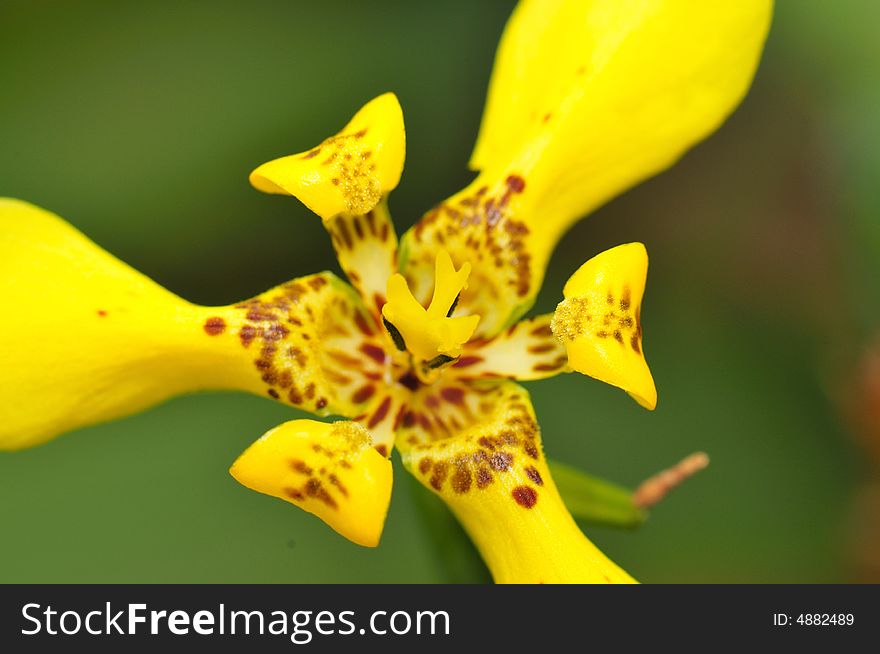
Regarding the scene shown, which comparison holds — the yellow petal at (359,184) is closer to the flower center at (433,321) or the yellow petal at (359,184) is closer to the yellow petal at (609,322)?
the flower center at (433,321)

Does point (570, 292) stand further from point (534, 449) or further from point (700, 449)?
point (700, 449)

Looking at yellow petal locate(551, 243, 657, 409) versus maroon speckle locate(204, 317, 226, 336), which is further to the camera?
maroon speckle locate(204, 317, 226, 336)

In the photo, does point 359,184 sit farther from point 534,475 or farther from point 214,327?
point 534,475

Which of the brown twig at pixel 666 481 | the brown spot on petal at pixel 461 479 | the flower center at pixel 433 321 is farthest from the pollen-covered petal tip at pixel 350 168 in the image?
the brown twig at pixel 666 481

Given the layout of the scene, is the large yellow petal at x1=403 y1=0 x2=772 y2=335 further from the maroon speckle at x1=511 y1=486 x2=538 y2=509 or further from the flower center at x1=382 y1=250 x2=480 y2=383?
the maroon speckle at x1=511 y1=486 x2=538 y2=509

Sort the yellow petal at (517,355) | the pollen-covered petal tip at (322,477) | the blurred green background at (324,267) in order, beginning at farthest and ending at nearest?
1. the blurred green background at (324,267)
2. the yellow petal at (517,355)
3. the pollen-covered petal tip at (322,477)

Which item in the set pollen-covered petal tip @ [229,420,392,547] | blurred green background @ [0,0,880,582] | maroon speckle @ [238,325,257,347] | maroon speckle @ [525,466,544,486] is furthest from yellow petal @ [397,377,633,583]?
blurred green background @ [0,0,880,582]

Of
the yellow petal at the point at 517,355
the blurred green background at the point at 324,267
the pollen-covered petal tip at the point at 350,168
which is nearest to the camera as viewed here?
the pollen-covered petal tip at the point at 350,168
